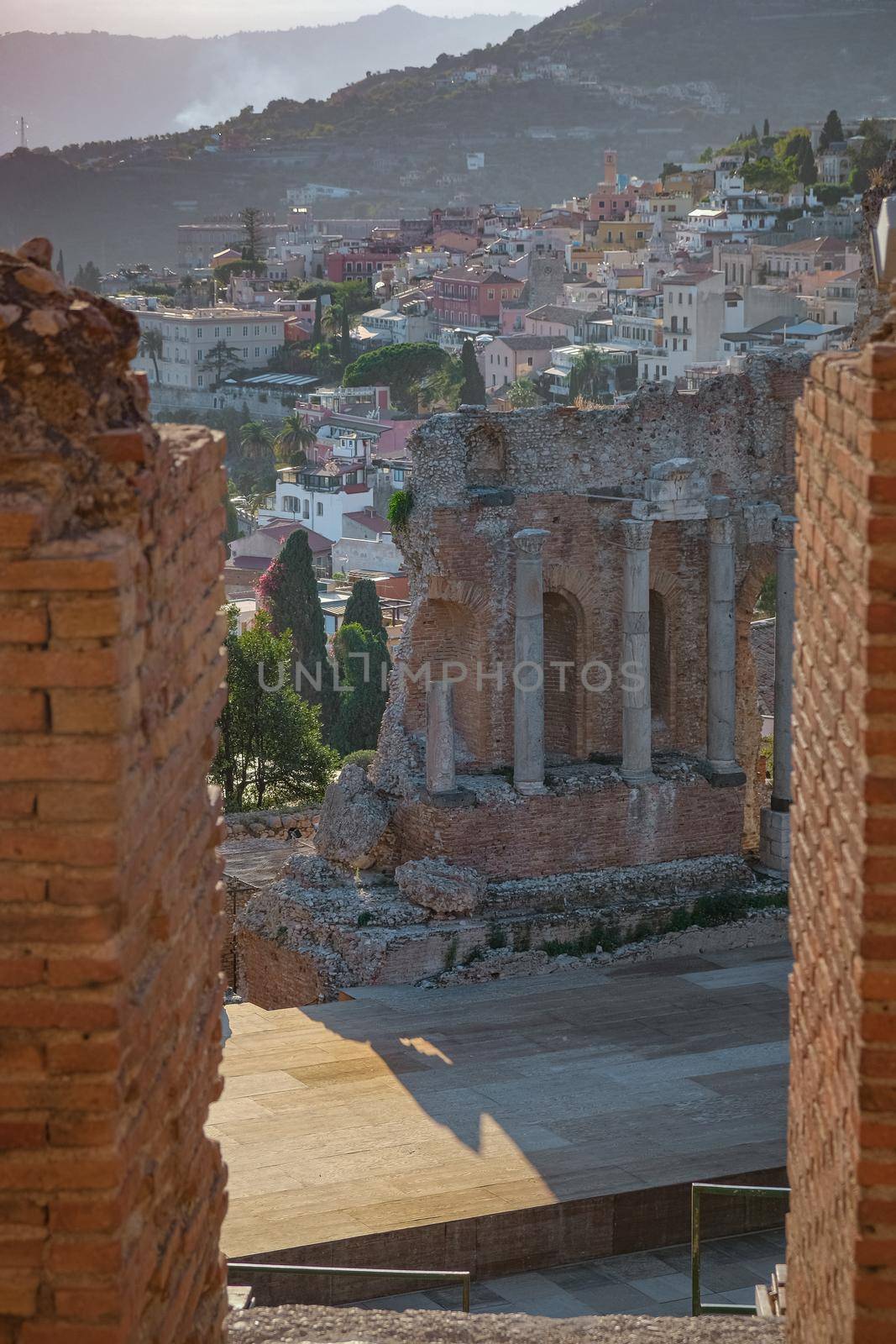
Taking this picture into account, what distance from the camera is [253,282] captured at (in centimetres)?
13050

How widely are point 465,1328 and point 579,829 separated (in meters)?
8.96

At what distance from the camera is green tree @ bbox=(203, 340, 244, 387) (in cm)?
11294

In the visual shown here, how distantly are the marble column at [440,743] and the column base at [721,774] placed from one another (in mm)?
2335

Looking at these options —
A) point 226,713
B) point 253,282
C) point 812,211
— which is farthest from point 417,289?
point 226,713

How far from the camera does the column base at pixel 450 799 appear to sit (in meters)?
16.7

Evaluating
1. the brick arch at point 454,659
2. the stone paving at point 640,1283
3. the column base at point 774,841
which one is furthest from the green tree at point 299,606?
the stone paving at point 640,1283

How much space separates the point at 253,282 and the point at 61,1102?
129 metres

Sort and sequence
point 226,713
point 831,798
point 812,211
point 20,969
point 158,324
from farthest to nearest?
point 158,324, point 812,211, point 226,713, point 831,798, point 20,969

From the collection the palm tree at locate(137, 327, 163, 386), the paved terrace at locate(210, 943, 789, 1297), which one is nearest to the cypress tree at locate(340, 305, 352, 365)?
the palm tree at locate(137, 327, 163, 386)

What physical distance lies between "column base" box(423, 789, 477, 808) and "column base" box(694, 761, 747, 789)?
220 cm

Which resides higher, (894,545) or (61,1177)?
(894,545)

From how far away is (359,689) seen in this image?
3791 centimetres

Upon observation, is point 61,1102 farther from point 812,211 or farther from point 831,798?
point 812,211

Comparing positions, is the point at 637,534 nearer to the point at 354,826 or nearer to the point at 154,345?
the point at 354,826
